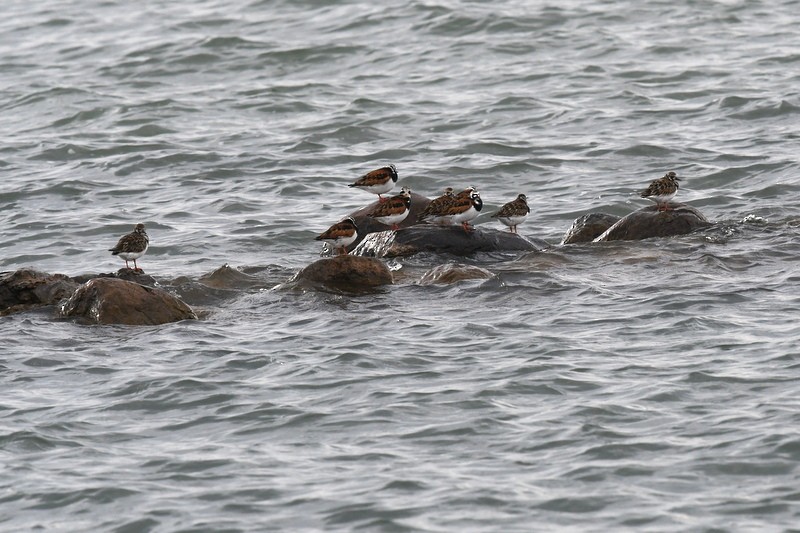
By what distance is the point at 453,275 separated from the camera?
48.5ft

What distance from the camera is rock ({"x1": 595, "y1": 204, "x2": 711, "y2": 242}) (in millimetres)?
16344

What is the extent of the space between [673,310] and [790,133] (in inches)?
398

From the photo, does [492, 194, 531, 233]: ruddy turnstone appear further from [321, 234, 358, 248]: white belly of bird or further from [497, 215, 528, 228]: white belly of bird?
[321, 234, 358, 248]: white belly of bird

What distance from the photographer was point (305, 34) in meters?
32.0

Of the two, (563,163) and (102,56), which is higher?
(102,56)

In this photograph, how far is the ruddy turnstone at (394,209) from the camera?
52.6 ft

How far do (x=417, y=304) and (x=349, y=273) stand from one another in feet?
3.35

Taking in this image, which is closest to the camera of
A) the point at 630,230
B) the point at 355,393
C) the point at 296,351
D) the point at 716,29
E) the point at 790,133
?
the point at 355,393

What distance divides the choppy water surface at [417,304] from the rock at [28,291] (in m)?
0.35

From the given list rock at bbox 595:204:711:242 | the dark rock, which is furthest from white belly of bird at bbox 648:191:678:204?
the dark rock

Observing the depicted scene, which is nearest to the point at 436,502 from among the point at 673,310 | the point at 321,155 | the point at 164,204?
the point at 673,310

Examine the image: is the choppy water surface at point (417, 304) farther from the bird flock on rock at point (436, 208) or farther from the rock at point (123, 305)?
the bird flock on rock at point (436, 208)

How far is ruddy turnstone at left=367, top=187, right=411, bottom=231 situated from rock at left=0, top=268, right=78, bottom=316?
3881mm

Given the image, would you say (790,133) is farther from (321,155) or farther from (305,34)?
(305,34)
